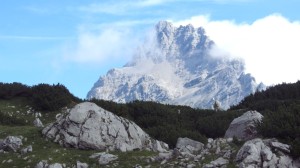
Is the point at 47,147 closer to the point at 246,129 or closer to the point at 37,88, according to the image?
the point at 246,129

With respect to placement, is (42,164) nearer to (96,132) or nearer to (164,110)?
(96,132)

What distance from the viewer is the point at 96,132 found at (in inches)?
986

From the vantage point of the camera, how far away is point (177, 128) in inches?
1270

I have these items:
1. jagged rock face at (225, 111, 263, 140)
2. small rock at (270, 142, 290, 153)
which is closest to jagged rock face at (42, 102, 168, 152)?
jagged rock face at (225, 111, 263, 140)

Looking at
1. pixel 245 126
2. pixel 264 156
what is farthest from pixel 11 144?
pixel 264 156

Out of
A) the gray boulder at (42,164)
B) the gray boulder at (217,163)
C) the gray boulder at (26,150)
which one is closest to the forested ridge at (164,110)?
→ the gray boulder at (217,163)

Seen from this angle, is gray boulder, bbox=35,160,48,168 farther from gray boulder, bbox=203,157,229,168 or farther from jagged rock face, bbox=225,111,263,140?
jagged rock face, bbox=225,111,263,140

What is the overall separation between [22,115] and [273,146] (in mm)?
22544

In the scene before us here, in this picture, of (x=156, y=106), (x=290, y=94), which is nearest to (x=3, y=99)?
(x=156, y=106)

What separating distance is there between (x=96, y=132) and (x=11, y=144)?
14.1 ft

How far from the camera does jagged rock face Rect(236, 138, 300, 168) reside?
61.8 feet

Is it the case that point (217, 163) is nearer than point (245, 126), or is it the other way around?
point (217, 163)

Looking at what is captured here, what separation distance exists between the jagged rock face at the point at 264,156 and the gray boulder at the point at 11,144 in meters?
11.3

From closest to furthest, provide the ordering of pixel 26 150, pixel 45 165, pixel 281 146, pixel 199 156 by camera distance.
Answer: pixel 281 146 < pixel 199 156 < pixel 45 165 < pixel 26 150
